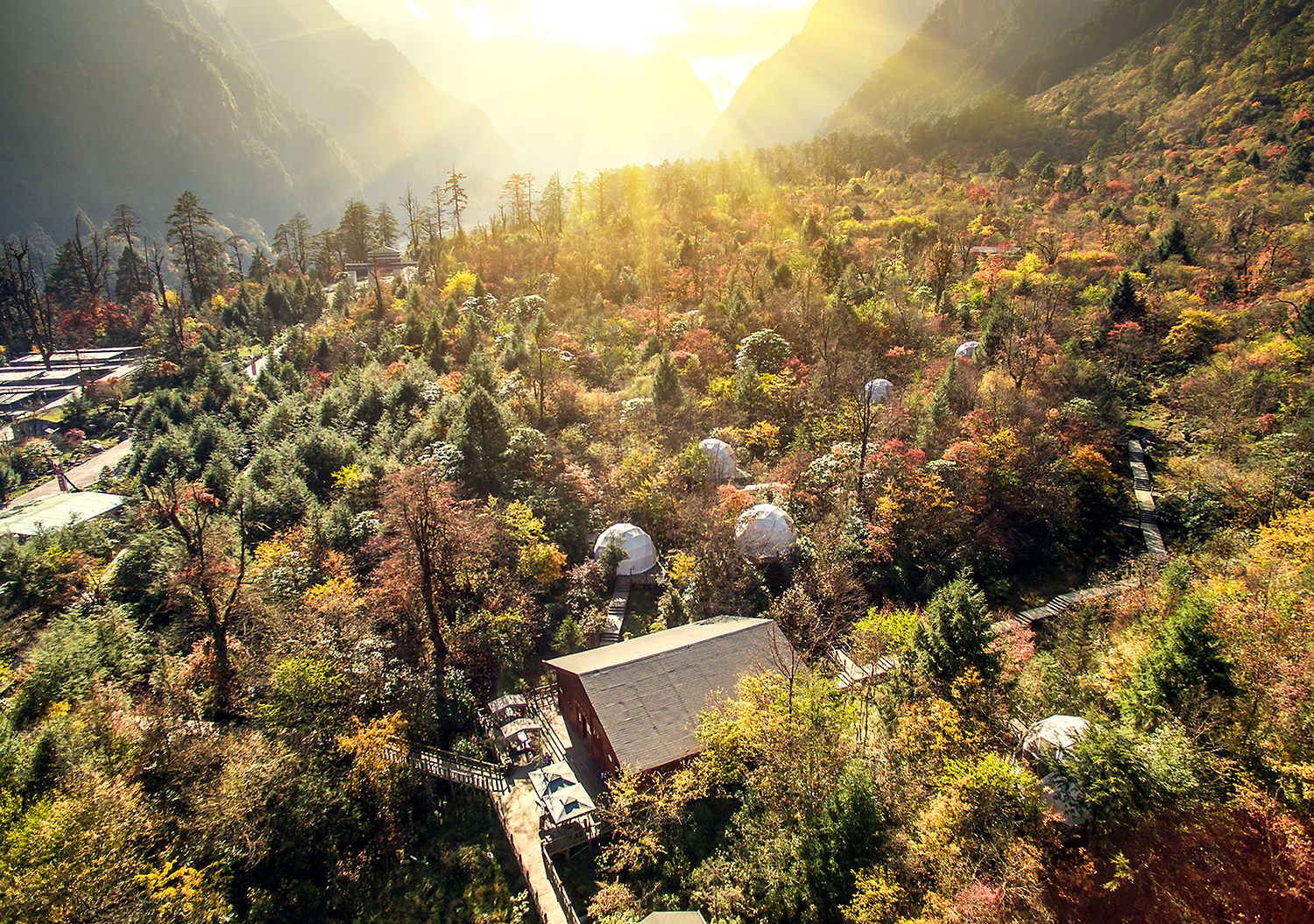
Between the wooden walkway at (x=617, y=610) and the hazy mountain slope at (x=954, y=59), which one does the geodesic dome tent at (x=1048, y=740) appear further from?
the hazy mountain slope at (x=954, y=59)

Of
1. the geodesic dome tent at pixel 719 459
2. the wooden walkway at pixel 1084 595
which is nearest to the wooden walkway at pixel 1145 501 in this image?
the wooden walkway at pixel 1084 595

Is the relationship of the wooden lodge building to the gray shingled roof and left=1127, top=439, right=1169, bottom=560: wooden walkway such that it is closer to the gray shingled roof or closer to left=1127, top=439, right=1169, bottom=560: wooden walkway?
the gray shingled roof

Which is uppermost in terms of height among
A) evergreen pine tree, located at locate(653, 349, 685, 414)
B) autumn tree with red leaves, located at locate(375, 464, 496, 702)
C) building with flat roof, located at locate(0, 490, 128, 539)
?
evergreen pine tree, located at locate(653, 349, 685, 414)

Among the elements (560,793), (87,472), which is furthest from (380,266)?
(560,793)

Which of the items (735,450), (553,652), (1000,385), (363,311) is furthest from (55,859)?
(363,311)

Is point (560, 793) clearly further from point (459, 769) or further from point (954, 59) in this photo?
point (954, 59)

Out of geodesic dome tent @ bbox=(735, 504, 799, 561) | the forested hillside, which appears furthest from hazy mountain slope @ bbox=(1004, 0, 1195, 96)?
geodesic dome tent @ bbox=(735, 504, 799, 561)

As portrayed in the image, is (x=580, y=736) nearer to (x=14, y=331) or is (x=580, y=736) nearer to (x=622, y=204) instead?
(x=622, y=204)
